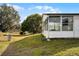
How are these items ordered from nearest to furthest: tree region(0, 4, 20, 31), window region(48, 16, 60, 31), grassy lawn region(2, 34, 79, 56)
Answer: grassy lawn region(2, 34, 79, 56) → tree region(0, 4, 20, 31) → window region(48, 16, 60, 31)

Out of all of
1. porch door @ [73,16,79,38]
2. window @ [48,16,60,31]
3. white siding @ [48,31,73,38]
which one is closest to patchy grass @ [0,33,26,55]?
white siding @ [48,31,73,38]

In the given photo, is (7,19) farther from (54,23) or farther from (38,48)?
(54,23)

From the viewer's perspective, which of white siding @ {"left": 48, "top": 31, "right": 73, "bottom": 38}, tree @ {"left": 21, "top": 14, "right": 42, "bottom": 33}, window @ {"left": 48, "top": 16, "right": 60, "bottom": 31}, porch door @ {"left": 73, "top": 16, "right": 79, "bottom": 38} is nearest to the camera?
tree @ {"left": 21, "top": 14, "right": 42, "bottom": 33}

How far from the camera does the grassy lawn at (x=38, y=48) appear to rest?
14227 mm

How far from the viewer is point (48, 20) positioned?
742 inches

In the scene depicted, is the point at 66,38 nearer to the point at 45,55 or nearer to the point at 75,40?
the point at 75,40

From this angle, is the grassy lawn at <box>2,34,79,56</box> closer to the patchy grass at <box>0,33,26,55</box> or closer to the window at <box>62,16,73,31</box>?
the patchy grass at <box>0,33,26,55</box>

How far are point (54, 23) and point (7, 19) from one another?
14.8 ft

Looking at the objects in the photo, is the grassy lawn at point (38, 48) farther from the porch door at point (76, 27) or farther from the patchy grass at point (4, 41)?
the porch door at point (76, 27)

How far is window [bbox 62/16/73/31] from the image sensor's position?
19.1m

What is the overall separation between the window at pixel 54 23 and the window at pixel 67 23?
1.13 feet

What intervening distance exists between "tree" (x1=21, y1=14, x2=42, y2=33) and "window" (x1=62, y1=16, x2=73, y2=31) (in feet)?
8.54

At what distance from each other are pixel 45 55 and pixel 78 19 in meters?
5.92

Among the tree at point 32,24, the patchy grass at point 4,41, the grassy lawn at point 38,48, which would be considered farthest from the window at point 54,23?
the patchy grass at point 4,41
